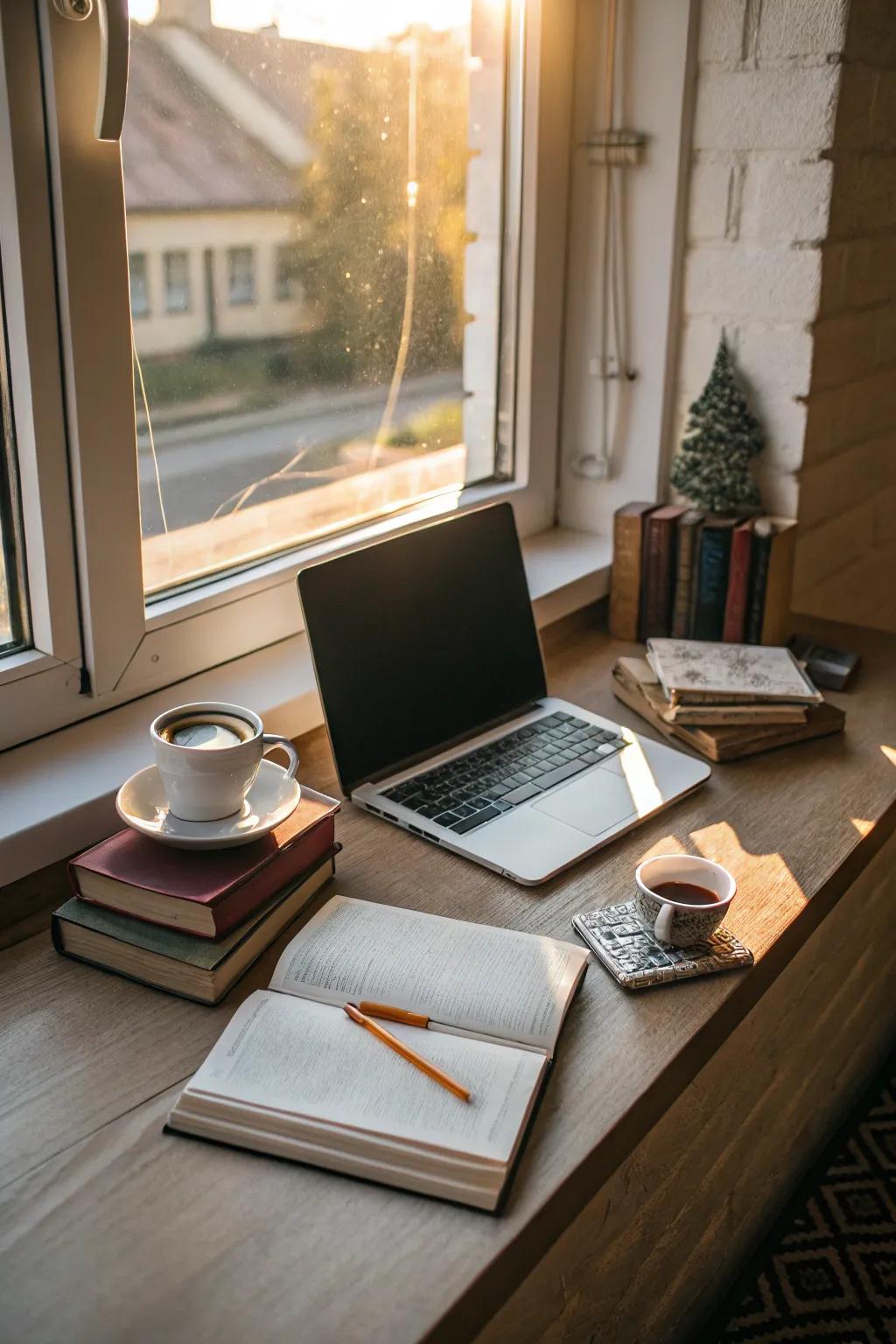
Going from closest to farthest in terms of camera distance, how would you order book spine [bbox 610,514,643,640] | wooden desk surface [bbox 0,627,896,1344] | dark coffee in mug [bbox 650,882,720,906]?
wooden desk surface [bbox 0,627,896,1344] → dark coffee in mug [bbox 650,882,720,906] → book spine [bbox 610,514,643,640]

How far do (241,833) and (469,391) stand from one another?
0.92m

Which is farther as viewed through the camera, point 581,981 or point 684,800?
point 684,800

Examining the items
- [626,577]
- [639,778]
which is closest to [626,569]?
[626,577]

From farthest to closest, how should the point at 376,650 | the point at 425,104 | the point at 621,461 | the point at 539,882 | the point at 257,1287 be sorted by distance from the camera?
the point at 621,461 < the point at 425,104 < the point at 376,650 < the point at 539,882 < the point at 257,1287

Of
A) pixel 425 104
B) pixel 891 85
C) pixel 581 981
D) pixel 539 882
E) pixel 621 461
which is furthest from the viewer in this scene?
pixel 621 461

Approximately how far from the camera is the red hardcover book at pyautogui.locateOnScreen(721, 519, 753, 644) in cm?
158

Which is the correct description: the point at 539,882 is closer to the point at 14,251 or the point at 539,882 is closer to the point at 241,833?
the point at 241,833

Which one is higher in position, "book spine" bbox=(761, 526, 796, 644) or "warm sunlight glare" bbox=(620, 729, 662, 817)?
"book spine" bbox=(761, 526, 796, 644)

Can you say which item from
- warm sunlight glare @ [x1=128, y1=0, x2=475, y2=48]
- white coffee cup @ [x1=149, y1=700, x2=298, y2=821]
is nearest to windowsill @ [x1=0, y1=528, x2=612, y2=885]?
white coffee cup @ [x1=149, y1=700, x2=298, y2=821]

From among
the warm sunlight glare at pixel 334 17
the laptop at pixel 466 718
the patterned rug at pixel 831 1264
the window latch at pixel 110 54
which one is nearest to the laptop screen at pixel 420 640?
the laptop at pixel 466 718

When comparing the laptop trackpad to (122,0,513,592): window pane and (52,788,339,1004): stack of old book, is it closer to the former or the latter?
(52,788,339,1004): stack of old book

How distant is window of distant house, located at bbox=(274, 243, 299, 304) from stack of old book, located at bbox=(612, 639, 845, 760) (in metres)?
0.61

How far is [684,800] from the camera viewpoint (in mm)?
1303

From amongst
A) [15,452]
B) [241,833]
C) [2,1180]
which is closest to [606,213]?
[15,452]
